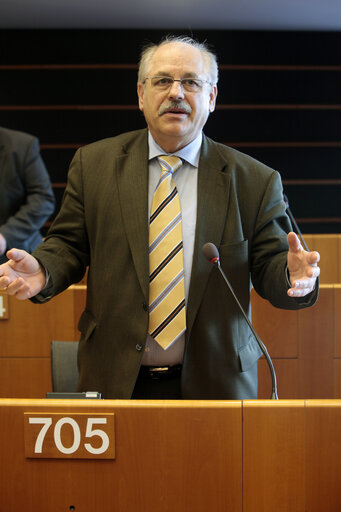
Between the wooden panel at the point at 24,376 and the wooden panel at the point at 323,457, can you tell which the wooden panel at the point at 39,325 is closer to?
the wooden panel at the point at 24,376

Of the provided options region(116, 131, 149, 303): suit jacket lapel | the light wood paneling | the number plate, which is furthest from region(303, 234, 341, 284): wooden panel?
the number plate

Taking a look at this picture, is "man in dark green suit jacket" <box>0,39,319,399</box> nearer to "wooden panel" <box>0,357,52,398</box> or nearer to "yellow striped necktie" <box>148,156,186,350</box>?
"yellow striped necktie" <box>148,156,186,350</box>

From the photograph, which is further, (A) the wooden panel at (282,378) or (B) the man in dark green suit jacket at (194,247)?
(A) the wooden panel at (282,378)

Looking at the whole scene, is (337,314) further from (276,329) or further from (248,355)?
(248,355)

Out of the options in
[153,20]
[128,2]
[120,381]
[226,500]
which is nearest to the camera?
[226,500]

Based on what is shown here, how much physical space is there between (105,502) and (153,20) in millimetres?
6538

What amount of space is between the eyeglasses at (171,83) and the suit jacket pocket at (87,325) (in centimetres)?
70

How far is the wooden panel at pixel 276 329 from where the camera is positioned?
110 inches

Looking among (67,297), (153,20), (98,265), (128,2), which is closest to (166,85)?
(98,265)

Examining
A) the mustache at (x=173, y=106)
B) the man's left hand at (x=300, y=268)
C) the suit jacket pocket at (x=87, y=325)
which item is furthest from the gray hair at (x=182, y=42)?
the suit jacket pocket at (x=87, y=325)

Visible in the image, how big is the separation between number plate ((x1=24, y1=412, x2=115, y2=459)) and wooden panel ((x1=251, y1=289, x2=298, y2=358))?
1751 mm

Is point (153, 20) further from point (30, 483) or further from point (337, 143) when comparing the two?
point (30, 483)

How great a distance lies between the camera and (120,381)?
1.66 meters

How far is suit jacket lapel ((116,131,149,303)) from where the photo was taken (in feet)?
5.41
